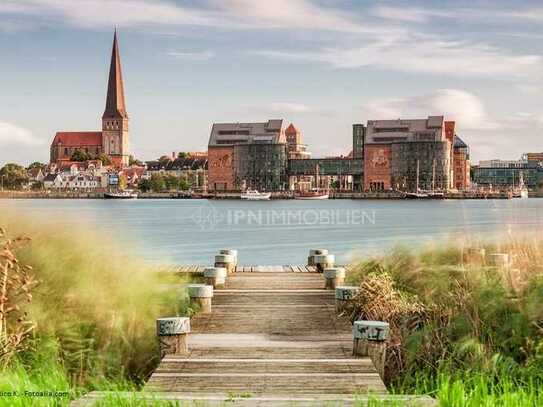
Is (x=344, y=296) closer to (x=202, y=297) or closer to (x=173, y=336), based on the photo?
(x=202, y=297)

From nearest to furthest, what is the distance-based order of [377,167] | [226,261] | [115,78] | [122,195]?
[226,261] < [377,167] < [122,195] < [115,78]

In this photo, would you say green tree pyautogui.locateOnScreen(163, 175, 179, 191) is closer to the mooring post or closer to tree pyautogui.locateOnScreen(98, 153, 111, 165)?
tree pyautogui.locateOnScreen(98, 153, 111, 165)

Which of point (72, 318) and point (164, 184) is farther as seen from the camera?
point (164, 184)

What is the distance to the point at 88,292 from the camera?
25.3 feet

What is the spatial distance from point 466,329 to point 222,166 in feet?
469

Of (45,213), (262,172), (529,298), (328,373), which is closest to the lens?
(328,373)

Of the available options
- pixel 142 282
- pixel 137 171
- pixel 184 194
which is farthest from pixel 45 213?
pixel 137 171

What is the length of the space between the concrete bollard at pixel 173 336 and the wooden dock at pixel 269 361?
0.09 m

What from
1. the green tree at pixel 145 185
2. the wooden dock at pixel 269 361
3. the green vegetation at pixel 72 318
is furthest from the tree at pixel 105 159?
the green vegetation at pixel 72 318

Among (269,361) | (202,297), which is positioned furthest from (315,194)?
(269,361)

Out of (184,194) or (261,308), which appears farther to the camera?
(184,194)

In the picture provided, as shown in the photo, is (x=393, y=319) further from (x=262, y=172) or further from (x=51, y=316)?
(x=262, y=172)

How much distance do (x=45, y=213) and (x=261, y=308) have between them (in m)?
3.65

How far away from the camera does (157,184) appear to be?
164625 millimetres
